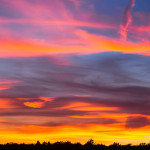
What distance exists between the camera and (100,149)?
147 feet

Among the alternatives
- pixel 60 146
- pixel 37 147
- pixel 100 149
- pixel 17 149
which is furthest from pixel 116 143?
pixel 17 149

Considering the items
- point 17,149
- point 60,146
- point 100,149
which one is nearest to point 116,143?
point 100,149

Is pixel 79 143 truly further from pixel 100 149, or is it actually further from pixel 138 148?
pixel 138 148

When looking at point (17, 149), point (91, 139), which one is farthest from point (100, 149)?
point (17, 149)

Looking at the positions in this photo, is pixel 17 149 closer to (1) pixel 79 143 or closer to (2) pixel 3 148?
(2) pixel 3 148

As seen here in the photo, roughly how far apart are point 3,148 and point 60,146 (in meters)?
8.09

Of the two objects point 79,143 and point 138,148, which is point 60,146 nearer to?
point 79,143

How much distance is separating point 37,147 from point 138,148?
13.8 m

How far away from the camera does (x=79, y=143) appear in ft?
152

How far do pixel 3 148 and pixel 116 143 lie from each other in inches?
620

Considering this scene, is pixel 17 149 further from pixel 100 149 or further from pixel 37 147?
pixel 100 149

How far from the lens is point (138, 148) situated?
44906 mm

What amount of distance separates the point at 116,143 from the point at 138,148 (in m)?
3.10

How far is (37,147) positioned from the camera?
46.6 m
